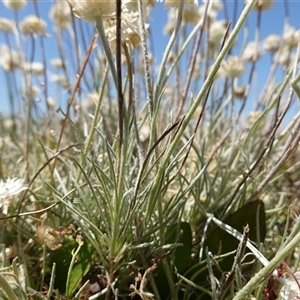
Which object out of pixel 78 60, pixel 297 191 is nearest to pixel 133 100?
pixel 297 191

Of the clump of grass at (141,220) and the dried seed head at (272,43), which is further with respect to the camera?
the dried seed head at (272,43)

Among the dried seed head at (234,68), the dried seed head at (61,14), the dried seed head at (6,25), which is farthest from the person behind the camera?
the dried seed head at (6,25)

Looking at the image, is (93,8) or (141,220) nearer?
(93,8)

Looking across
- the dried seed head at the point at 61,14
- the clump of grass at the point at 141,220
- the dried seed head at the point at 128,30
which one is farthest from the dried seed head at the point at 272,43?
the dried seed head at the point at 128,30

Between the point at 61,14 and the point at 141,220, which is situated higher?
the point at 61,14

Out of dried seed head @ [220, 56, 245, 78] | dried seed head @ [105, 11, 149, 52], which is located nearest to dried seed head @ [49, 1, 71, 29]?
dried seed head @ [220, 56, 245, 78]

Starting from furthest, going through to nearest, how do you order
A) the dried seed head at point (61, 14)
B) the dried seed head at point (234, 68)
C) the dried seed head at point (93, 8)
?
1. the dried seed head at point (61, 14)
2. the dried seed head at point (234, 68)
3. the dried seed head at point (93, 8)

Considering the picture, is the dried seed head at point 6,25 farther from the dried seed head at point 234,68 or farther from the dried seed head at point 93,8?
the dried seed head at point 93,8

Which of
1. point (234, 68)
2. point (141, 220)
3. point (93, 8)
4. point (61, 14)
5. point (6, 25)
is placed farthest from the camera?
point (6, 25)

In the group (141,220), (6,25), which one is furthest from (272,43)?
(141,220)

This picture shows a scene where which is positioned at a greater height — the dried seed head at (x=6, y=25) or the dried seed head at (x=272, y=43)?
→ the dried seed head at (x=6, y=25)

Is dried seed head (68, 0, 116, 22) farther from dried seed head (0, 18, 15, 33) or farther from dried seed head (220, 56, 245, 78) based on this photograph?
dried seed head (0, 18, 15, 33)

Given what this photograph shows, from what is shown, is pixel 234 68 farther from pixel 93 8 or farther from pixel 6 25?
pixel 6 25
